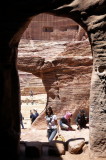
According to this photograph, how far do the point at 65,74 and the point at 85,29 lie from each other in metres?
7.87

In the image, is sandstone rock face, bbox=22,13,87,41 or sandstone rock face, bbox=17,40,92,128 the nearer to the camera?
sandstone rock face, bbox=17,40,92,128

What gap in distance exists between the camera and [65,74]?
14648 millimetres

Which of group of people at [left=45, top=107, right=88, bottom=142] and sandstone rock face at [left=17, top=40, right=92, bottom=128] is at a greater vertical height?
sandstone rock face at [left=17, top=40, right=92, bottom=128]

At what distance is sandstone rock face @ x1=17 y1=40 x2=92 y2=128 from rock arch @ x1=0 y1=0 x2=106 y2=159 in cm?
675

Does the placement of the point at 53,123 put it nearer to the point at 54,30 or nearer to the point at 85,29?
the point at 85,29

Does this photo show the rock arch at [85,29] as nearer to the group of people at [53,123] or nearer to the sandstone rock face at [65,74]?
the group of people at [53,123]

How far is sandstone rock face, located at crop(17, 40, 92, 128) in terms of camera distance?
47.0 ft

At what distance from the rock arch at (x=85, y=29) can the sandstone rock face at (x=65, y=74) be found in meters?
6.75

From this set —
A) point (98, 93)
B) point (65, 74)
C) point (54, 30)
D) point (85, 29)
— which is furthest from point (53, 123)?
point (54, 30)

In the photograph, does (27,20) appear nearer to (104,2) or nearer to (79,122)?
(104,2)

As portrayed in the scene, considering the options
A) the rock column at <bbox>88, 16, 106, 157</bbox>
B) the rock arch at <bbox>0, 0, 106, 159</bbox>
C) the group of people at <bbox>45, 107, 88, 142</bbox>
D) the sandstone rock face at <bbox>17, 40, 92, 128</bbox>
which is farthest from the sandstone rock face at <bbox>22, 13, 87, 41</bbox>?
the rock column at <bbox>88, 16, 106, 157</bbox>

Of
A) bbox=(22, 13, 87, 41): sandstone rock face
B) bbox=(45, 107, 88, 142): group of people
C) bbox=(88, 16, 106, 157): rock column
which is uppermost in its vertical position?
bbox=(22, 13, 87, 41): sandstone rock face

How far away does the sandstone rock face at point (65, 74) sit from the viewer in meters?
14.3

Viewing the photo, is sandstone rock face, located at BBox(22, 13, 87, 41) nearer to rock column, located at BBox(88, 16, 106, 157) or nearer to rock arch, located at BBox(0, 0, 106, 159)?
rock arch, located at BBox(0, 0, 106, 159)
